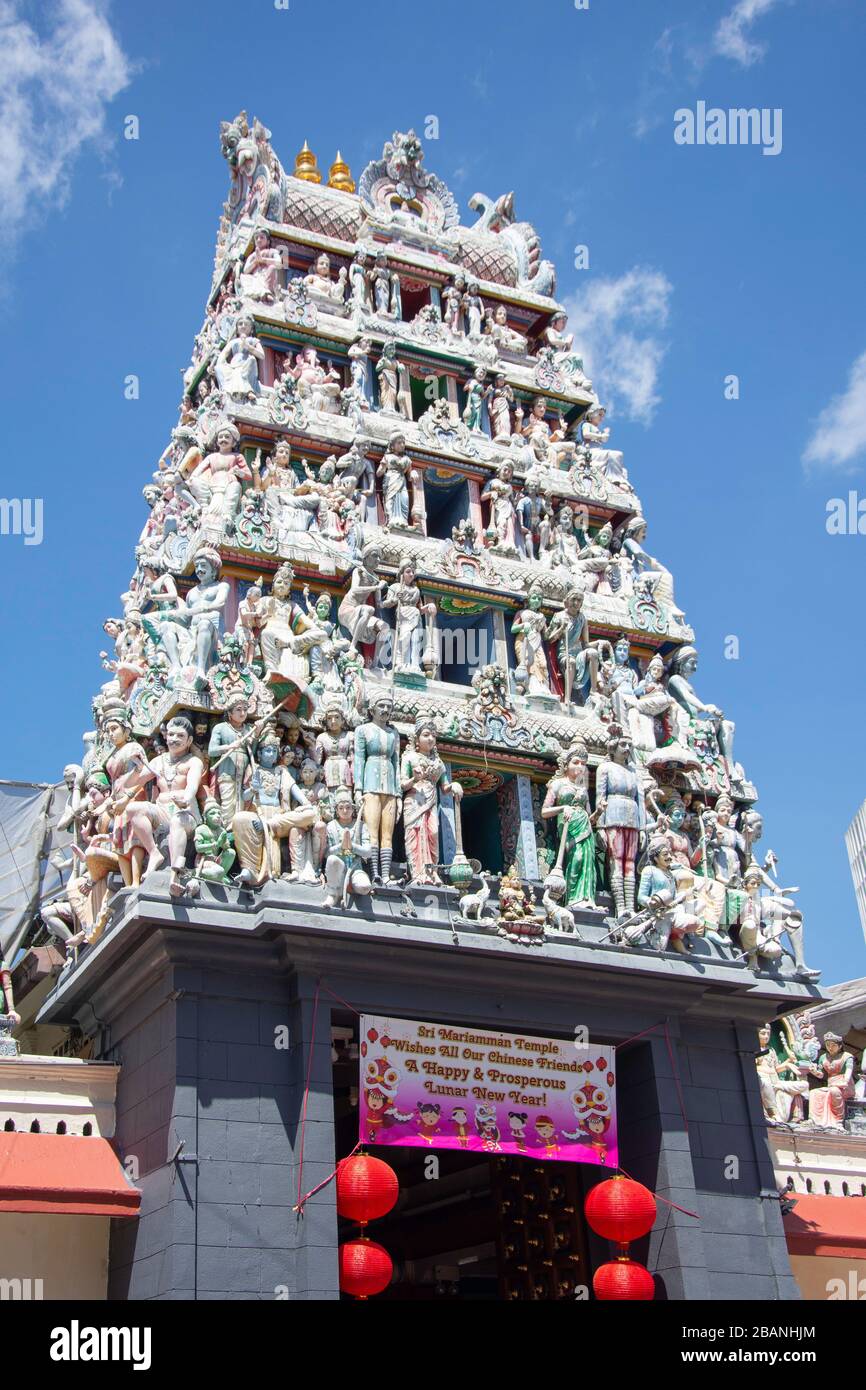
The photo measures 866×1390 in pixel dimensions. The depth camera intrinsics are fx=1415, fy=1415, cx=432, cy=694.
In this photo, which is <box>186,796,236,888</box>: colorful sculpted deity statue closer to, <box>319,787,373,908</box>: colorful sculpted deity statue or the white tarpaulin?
<box>319,787,373,908</box>: colorful sculpted deity statue

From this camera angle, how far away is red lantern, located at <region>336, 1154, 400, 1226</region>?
55.2ft

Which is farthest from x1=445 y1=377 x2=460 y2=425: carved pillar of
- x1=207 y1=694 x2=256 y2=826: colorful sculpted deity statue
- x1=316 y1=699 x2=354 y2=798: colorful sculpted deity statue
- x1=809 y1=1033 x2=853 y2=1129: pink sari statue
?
x1=809 y1=1033 x2=853 y2=1129: pink sari statue

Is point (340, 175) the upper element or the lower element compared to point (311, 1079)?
upper

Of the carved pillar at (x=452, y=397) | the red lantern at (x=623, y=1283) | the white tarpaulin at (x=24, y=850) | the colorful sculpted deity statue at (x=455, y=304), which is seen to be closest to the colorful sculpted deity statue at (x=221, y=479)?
the carved pillar at (x=452, y=397)

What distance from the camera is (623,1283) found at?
1767cm

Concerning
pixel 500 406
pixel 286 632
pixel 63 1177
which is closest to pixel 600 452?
pixel 500 406

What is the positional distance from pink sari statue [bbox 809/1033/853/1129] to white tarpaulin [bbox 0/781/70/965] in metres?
14.4

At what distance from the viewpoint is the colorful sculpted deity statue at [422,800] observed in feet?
65.6

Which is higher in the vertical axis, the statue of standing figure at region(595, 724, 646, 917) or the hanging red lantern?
the statue of standing figure at region(595, 724, 646, 917)

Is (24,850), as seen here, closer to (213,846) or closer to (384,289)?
(213,846)

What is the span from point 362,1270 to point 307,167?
25353mm

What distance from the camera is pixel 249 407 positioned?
23969 millimetres
